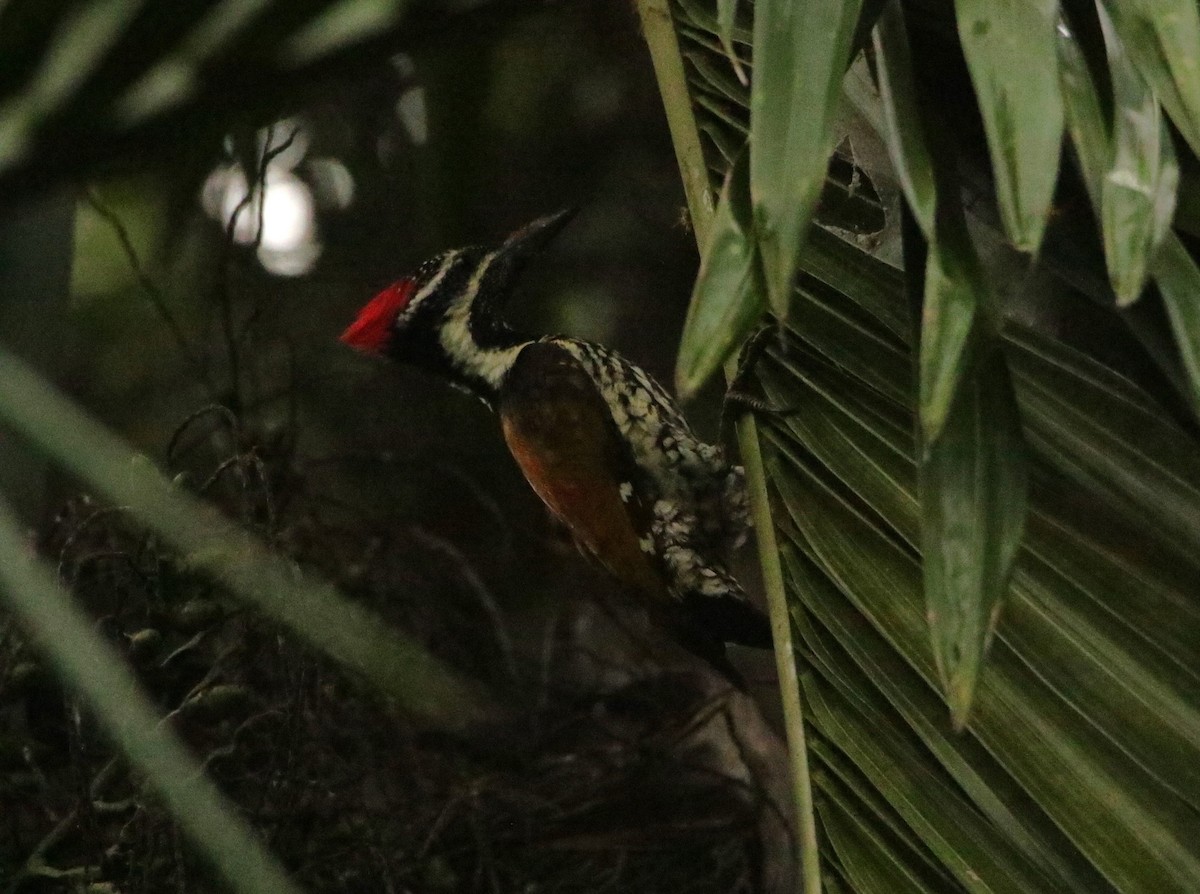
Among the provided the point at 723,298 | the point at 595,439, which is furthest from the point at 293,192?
the point at 723,298

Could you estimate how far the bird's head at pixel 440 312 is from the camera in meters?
2.05

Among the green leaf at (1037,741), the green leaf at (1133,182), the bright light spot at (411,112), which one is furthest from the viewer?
the bright light spot at (411,112)

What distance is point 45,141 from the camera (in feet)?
3.77

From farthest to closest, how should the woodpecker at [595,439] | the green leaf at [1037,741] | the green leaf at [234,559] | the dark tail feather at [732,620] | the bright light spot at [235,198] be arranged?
the bright light spot at [235,198], the woodpecker at [595,439], the dark tail feather at [732,620], the green leaf at [234,559], the green leaf at [1037,741]

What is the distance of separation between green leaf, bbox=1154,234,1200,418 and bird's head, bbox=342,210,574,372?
1261 mm

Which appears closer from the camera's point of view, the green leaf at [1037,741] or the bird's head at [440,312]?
the green leaf at [1037,741]

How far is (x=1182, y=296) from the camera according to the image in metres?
0.85

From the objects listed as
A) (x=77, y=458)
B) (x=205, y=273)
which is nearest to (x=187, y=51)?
(x=77, y=458)

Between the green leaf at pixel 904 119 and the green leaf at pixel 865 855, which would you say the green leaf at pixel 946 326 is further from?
the green leaf at pixel 865 855

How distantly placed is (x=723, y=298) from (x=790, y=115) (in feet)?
0.36

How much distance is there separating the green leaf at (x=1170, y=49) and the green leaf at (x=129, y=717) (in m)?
0.77

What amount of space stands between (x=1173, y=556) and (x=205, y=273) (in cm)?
218

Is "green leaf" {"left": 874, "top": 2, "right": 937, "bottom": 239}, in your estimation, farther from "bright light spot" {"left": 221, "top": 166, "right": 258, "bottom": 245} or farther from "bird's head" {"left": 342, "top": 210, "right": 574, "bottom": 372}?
"bright light spot" {"left": 221, "top": 166, "right": 258, "bottom": 245}

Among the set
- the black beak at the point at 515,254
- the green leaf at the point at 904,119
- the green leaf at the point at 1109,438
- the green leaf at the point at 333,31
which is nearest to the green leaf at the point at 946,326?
the green leaf at the point at 904,119
